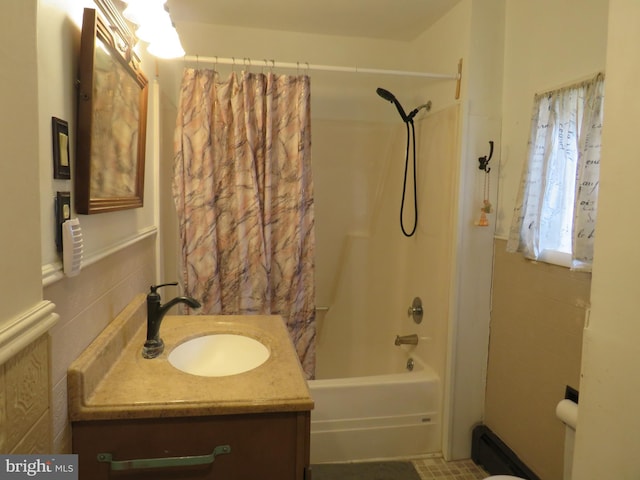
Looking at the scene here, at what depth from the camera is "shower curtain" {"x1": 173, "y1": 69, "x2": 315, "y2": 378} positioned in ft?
6.02

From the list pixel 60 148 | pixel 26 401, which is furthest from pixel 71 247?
pixel 26 401

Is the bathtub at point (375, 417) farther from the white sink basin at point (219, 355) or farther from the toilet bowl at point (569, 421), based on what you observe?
the toilet bowl at point (569, 421)

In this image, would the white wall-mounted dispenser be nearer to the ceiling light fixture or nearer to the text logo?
the text logo

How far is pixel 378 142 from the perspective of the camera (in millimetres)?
2574

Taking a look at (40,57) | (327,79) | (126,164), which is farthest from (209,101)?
(40,57)

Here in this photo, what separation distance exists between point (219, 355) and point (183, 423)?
0.48 m

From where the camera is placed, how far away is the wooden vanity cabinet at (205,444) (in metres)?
0.89

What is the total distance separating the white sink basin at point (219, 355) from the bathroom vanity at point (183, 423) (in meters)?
0.25

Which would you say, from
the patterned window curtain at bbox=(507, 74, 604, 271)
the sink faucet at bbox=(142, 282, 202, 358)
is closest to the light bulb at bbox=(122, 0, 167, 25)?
the sink faucet at bbox=(142, 282, 202, 358)

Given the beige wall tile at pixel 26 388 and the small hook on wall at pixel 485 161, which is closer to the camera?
the beige wall tile at pixel 26 388

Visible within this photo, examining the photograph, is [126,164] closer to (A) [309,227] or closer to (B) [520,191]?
(A) [309,227]

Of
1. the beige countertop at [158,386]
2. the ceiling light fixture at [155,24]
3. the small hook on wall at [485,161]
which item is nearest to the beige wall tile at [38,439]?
the beige countertop at [158,386]

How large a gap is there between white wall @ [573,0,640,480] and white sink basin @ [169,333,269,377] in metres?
0.91

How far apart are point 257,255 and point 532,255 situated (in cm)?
124
